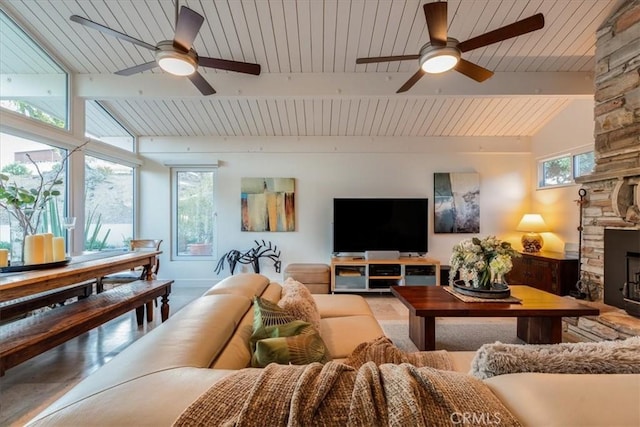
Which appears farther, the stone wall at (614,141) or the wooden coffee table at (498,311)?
the stone wall at (614,141)

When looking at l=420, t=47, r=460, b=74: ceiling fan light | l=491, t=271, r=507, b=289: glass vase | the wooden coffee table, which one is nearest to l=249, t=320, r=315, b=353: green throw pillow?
Answer: the wooden coffee table

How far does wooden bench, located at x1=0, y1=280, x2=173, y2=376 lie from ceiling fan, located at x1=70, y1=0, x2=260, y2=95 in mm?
2076

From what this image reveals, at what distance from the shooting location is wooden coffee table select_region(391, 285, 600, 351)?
218 cm

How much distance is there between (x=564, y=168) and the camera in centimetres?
435

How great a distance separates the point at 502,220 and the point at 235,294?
16.2 ft

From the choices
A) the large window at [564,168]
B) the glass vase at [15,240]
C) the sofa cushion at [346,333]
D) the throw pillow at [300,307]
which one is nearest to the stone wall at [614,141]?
the large window at [564,168]

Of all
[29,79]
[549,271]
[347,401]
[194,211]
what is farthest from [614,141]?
[29,79]

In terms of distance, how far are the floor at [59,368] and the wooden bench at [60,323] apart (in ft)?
1.31

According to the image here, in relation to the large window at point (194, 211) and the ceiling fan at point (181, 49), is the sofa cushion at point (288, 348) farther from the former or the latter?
the large window at point (194, 211)

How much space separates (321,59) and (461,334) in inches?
135

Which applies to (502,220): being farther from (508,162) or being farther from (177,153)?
(177,153)

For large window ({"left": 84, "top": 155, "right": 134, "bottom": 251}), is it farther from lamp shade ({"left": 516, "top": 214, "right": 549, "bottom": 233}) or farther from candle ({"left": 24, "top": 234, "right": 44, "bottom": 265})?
lamp shade ({"left": 516, "top": 214, "right": 549, "bottom": 233})

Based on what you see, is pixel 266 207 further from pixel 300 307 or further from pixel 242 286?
pixel 300 307

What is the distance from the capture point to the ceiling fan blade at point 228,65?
239 centimetres
